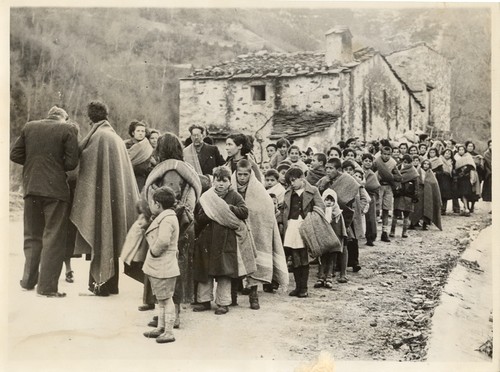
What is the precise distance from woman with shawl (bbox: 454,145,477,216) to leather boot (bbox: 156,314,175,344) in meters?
2.43

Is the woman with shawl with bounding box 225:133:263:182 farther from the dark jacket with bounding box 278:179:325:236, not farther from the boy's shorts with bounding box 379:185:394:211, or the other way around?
the boy's shorts with bounding box 379:185:394:211

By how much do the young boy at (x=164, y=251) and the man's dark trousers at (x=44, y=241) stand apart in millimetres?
678

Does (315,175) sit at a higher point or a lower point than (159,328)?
higher

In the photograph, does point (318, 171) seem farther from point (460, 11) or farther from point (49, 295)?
point (49, 295)

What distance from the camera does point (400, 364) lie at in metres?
5.14

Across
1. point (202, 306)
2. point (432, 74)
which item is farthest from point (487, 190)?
point (202, 306)

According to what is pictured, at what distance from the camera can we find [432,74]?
5.59m

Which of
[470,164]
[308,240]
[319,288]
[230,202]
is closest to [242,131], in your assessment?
[230,202]

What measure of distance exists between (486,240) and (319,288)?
4.57 feet

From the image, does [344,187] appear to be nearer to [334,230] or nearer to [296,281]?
[334,230]

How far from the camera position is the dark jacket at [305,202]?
5203 mm

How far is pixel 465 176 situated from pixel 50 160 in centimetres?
323

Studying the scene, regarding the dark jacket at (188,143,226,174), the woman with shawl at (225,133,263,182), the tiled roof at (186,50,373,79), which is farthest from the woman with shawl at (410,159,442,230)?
the dark jacket at (188,143,226,174)

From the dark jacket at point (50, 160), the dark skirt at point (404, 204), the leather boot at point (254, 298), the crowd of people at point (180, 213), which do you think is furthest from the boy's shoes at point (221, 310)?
the dark skirt at point (404, 204)
